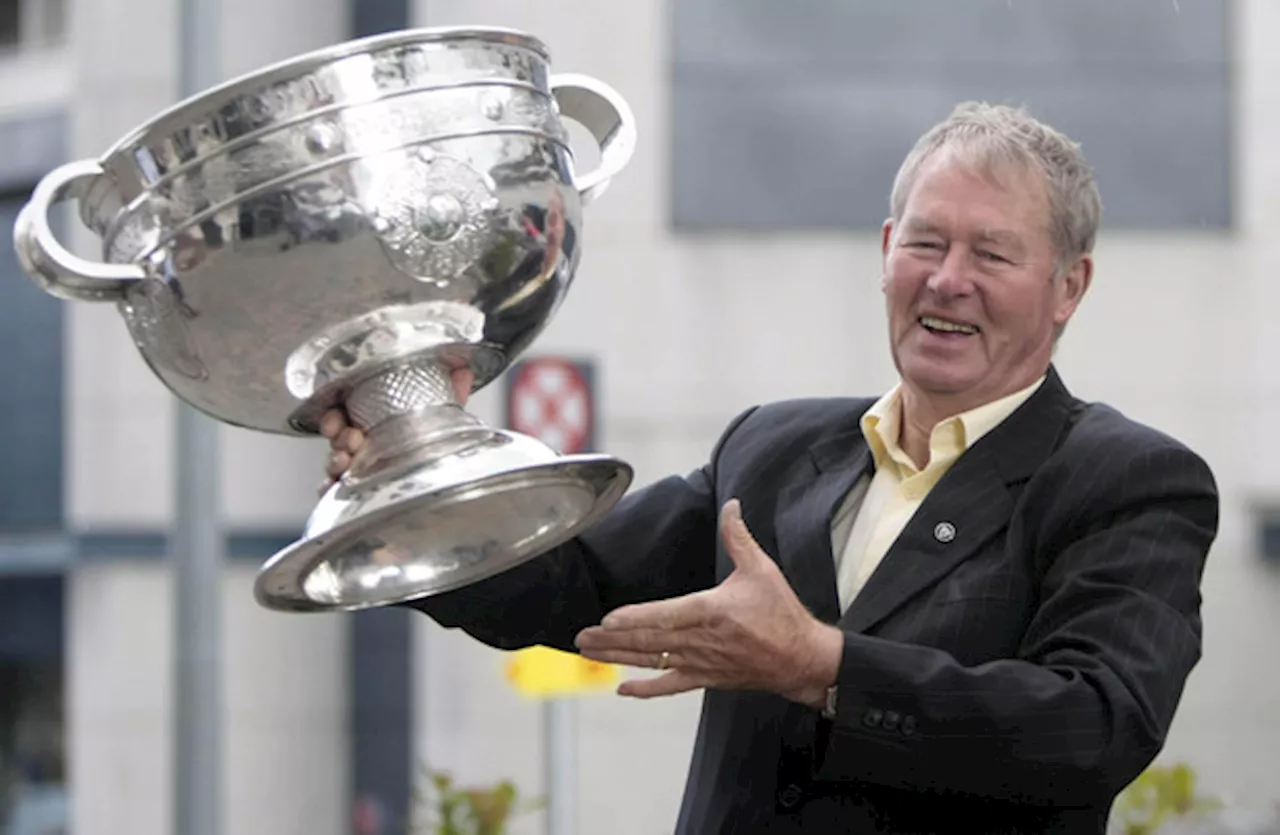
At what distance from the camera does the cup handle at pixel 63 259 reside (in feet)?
8.23

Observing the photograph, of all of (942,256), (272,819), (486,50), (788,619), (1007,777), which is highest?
(486,50)

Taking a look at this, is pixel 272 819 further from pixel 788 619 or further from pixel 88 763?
pixel 788 619

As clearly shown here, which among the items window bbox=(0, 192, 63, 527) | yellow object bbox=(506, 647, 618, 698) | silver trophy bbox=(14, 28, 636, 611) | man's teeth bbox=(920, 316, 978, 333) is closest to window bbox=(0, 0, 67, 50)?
window bbox=(0, 192, 63, 527)

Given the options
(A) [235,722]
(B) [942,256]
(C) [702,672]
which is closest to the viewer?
(C) [702,672]

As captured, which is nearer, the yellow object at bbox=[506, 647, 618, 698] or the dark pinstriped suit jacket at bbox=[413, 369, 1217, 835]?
the dark pinstriped suit jacket at bbox=[413, 369, 1217, 835]

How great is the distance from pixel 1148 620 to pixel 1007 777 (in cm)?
21

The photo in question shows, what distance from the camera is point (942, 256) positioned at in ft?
8.85

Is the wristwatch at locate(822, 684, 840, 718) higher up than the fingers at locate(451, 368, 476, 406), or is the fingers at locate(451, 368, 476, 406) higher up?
the fingers at locate(451, 368, 476, 406)

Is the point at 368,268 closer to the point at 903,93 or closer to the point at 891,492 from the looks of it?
the point at 891,492

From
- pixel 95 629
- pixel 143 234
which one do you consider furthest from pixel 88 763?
pixel 143 234

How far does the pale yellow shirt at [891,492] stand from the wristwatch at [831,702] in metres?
0.25

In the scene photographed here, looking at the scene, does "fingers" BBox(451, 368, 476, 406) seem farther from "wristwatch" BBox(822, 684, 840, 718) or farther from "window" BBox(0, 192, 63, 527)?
"window" BBox(0, 192, 63, 527)

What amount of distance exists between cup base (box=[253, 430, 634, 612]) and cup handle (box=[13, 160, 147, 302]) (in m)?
0.29

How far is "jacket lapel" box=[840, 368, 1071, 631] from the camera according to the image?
8.67 feet
